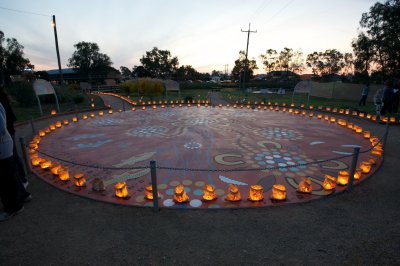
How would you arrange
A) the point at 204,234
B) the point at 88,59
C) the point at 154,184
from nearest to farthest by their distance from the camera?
the point at 204,234
the point at 154,184
the point at 88,59

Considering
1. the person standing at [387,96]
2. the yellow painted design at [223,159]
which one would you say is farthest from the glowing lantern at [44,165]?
the person standing at [387,96]

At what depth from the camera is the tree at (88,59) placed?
180 feet

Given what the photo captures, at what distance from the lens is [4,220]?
3.58 m

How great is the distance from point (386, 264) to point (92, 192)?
15.5ft

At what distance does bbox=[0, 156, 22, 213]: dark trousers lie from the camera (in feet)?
11.4

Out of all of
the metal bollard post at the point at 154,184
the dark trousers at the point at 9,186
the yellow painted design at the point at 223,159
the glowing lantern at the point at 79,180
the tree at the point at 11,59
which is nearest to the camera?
the dark trousers at the point at 9,186

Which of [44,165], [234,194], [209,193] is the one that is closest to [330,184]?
[234,194]

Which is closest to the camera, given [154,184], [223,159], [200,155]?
[154,184]

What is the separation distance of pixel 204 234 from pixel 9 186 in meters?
3.20

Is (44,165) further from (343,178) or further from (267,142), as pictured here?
(343,178)

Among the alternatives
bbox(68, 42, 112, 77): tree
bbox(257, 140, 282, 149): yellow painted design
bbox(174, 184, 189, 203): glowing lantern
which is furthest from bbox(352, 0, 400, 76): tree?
bbox(68, 42, 112, 77): tree

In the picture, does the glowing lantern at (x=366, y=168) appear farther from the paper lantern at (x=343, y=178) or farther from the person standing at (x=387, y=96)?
the person standing at (x=387, y=96)

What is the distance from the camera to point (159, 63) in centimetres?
5900

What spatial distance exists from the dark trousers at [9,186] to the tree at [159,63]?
58.8 metres
